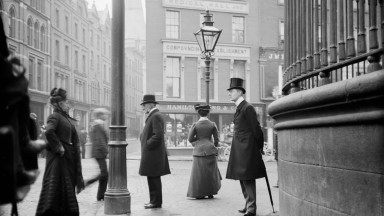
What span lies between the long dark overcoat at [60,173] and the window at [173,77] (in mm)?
20937

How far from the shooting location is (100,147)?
30.5 ft

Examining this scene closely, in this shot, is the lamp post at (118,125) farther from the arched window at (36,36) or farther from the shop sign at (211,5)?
the arched window at (36,36)

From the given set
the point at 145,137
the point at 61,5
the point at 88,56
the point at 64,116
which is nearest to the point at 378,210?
the point at 64,116

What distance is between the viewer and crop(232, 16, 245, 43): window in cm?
2914

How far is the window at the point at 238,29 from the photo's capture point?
29141 mm

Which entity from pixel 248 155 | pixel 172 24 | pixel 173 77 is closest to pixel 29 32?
pixel 172 24

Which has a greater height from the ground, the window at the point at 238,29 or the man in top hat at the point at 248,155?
the window at the point at 238,29

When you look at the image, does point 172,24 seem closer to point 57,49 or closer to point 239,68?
point 239,68

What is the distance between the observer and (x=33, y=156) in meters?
2.53

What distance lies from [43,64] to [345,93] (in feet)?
124

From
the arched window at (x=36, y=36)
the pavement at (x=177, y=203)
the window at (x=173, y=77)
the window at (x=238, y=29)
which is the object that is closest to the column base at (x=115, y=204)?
the pavement at (x=177, y=203)

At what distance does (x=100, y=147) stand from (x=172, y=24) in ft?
64.0

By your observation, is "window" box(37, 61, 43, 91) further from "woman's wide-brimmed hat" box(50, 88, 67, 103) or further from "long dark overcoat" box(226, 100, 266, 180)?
"long dark overcoat" box(226, 100, 266, 180)

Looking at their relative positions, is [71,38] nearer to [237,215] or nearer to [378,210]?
[237,215]
